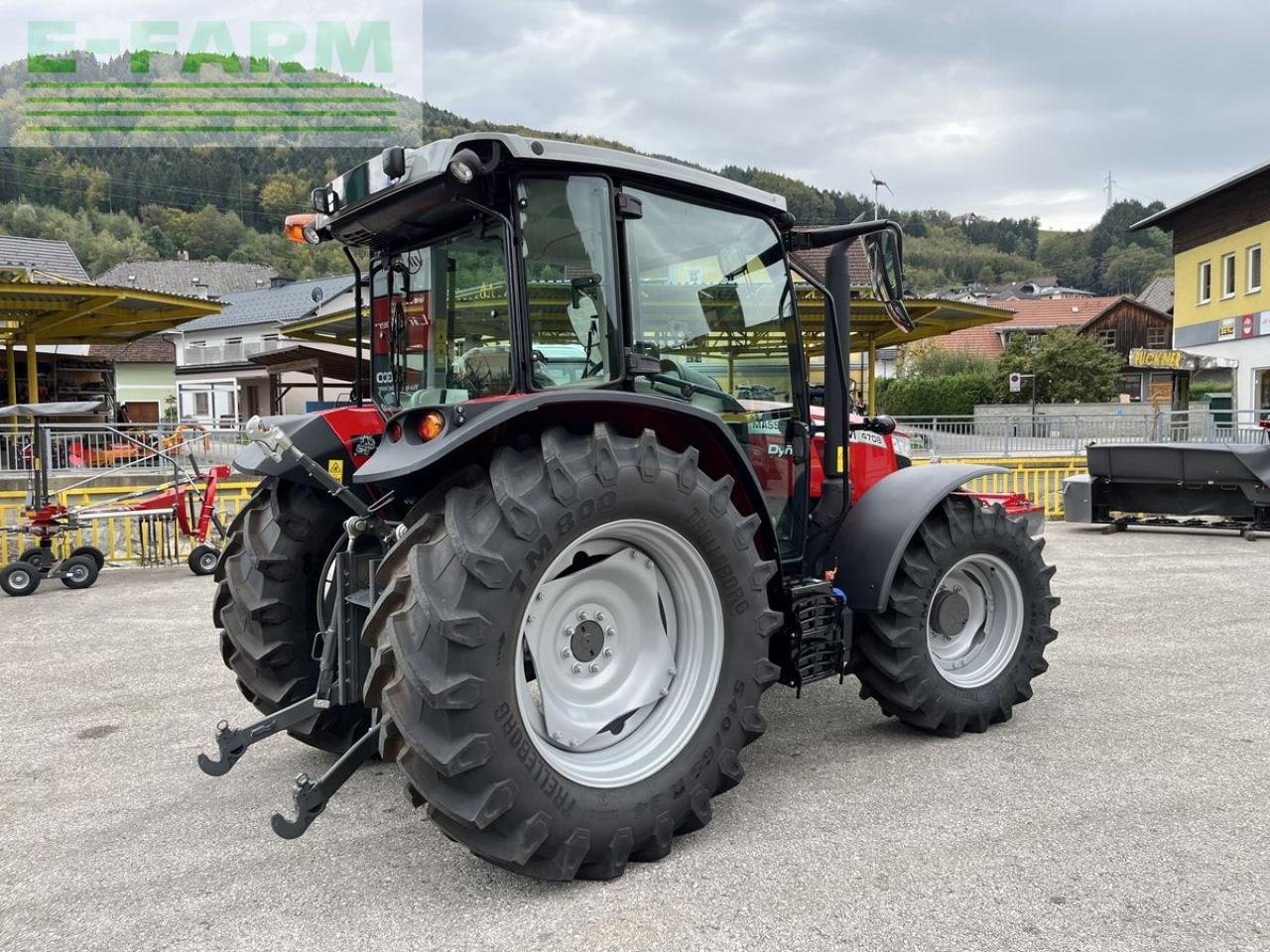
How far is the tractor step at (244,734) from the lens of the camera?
3.15 meters

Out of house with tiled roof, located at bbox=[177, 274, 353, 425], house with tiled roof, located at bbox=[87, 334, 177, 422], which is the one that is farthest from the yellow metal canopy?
house with tiled roof, located at bbox=[87, 334, 177, 422]

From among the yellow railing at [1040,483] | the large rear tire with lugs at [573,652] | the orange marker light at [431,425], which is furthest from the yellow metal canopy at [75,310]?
the large rear tire with lugs at [573,652]

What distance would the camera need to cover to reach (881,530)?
393cm

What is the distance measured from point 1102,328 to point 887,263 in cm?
5713

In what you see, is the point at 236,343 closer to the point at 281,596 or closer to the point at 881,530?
the point at 281,596

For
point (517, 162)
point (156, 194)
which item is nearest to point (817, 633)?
point (517, 162)

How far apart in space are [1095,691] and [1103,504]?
23.2ft

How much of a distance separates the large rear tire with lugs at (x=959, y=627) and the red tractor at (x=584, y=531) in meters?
0.01

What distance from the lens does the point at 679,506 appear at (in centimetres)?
303

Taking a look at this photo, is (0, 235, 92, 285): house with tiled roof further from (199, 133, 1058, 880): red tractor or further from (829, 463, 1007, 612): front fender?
(829, 463, 1007, 612): front fender

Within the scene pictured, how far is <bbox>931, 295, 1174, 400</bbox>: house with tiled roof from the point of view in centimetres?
4512

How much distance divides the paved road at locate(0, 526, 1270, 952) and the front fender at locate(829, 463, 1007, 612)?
0.71 metres

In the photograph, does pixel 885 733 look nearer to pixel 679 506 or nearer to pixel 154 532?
pixel 679 506

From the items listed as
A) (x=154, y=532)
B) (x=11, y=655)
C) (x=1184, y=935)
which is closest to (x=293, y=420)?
(x=1184, y=935)
